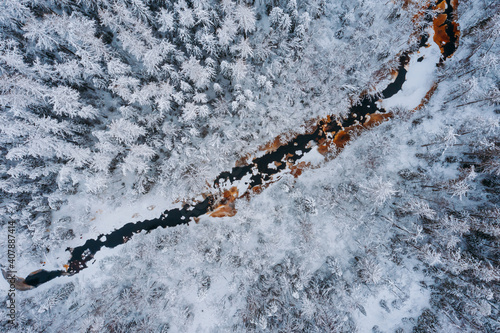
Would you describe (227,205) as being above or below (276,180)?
below

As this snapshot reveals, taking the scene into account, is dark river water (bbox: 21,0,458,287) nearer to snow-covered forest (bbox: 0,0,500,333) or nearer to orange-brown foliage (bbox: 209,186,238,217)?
snow-covered forest (bbox: 0,0,500,333)

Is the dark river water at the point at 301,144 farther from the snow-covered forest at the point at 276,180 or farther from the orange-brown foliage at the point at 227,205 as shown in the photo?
the orange-brown foliage at the point at 227,205

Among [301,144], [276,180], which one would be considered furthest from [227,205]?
[301,144]

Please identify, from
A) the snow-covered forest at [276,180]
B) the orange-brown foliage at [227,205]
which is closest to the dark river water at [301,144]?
the snow-covered forest at [276,180]

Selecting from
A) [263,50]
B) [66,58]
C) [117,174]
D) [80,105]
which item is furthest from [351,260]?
[66,58]

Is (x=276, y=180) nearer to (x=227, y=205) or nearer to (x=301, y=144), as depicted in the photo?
(x=301, y=144)

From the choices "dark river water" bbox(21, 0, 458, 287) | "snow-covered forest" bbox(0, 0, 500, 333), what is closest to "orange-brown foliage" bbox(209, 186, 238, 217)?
"snow-covered forest" bbox(0, 0, 500, 333)

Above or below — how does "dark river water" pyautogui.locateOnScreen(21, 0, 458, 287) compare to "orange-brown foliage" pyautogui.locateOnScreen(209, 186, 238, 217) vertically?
above

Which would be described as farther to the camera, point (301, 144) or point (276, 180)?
point (301, 144)
